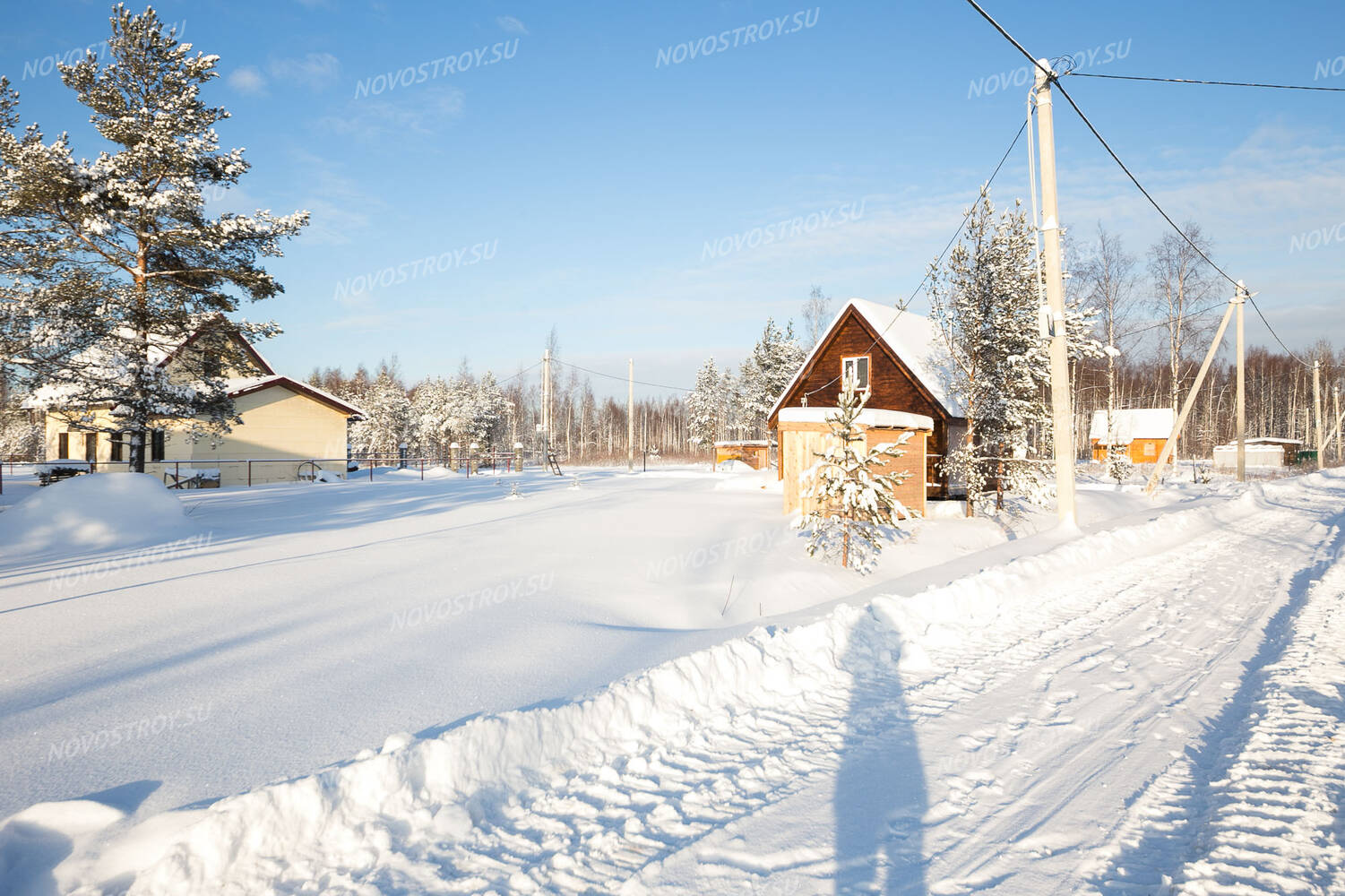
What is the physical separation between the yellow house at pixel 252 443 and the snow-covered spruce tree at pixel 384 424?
3103 cm

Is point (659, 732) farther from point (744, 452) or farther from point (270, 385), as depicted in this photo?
point (744, 452)

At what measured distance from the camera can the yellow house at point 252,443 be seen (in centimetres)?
2608

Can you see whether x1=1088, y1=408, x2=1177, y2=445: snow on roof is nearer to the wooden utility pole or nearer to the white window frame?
the wooden utility pole

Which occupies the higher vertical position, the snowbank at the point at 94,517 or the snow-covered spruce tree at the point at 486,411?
the snow-covered spruce tree at the point at 486,411

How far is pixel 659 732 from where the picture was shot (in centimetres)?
417

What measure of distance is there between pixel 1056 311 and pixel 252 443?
101 feet

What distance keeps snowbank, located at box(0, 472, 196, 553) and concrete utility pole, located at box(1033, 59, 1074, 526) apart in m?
16.8

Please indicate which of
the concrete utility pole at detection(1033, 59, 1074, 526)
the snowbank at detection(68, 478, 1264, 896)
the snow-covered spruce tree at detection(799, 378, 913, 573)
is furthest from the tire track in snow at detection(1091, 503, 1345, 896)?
the concrete utility pole at detection(1033, 59, 1074, 526)

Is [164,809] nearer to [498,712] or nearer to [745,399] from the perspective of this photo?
[498,712]

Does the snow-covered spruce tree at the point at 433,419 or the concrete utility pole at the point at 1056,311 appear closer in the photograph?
the concrete utility pole at the point at 1056,311

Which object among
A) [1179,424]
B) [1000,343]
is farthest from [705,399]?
[1000,343]

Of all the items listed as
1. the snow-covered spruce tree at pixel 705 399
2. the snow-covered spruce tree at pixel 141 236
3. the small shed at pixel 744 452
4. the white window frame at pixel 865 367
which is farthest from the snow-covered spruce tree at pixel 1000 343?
the snow-covered spruce tree at pixel 705 399

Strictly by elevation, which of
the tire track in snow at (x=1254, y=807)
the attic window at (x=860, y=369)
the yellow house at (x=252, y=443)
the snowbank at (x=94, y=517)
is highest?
the attic window at (x=860, y=369)

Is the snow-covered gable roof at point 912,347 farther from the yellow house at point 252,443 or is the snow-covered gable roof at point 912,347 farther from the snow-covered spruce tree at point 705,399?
the snow-covered spruce tree at point 705,399
